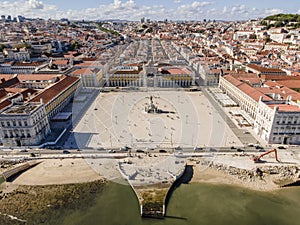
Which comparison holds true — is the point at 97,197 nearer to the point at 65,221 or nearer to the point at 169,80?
the point at 65,221

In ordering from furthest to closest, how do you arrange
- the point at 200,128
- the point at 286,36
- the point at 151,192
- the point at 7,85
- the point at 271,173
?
1. the point at 286,36
2. the point at 7,85
3. the point at 200,128
4. the point at 271,173
5. the point at 151,192

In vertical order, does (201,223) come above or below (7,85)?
below

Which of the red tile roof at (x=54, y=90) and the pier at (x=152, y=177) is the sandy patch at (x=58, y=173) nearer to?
the pier at (x=152, y=177)

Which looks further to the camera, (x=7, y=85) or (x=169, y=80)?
(x=169, y=80)

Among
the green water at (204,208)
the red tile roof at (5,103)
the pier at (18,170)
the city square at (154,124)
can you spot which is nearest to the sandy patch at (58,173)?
the pier at (18,170)

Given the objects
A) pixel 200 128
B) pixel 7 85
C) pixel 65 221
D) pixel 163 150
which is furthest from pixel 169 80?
pixel 65 221

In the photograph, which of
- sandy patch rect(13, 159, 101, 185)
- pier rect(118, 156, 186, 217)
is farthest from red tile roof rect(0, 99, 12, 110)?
pier rect(118, 156, 186, 217)

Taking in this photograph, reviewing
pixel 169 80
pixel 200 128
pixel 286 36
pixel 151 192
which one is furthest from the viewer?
pixel 286 36

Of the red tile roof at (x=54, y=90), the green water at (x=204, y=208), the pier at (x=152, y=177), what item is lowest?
the green water at (x=204, y=208)
